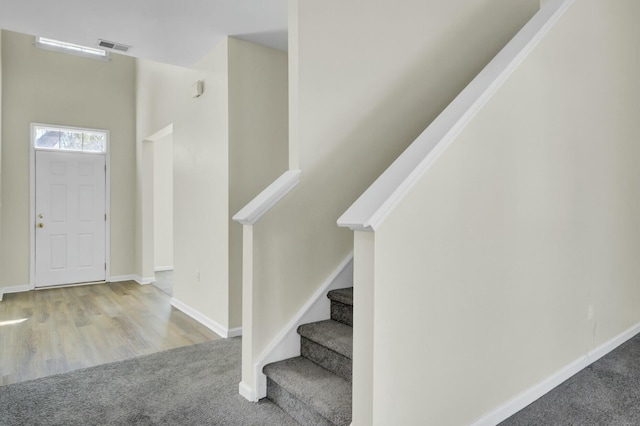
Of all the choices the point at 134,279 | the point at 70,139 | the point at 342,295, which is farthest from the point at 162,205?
the point at 342,295

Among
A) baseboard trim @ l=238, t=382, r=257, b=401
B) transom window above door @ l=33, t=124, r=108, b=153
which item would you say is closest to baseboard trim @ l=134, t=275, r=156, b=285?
transom window above door @ l=33, t=124, r=108, b=153

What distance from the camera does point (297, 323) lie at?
7.84ft

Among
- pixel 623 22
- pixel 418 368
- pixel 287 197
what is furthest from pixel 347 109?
pixel 623 22

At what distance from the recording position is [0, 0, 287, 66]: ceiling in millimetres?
2910

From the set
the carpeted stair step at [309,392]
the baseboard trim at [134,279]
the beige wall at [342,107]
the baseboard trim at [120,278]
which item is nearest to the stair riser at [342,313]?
the beige wall at [342,107]

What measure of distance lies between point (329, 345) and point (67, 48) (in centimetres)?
585

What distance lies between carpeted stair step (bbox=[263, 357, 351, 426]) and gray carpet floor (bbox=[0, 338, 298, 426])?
8cm

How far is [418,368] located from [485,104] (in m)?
1.16

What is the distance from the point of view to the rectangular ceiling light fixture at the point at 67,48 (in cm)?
548

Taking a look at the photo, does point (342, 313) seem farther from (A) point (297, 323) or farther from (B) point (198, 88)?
(B) point (198, 88)

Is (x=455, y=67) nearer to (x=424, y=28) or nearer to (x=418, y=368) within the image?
(x=424, y=28)

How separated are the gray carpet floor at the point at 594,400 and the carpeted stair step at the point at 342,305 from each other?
0.93 metres

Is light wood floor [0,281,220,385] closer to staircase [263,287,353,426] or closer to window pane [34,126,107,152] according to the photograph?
staircase [263,287,353,426]

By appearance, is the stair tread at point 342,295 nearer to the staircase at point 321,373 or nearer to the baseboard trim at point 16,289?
the staircase at point 321,373
